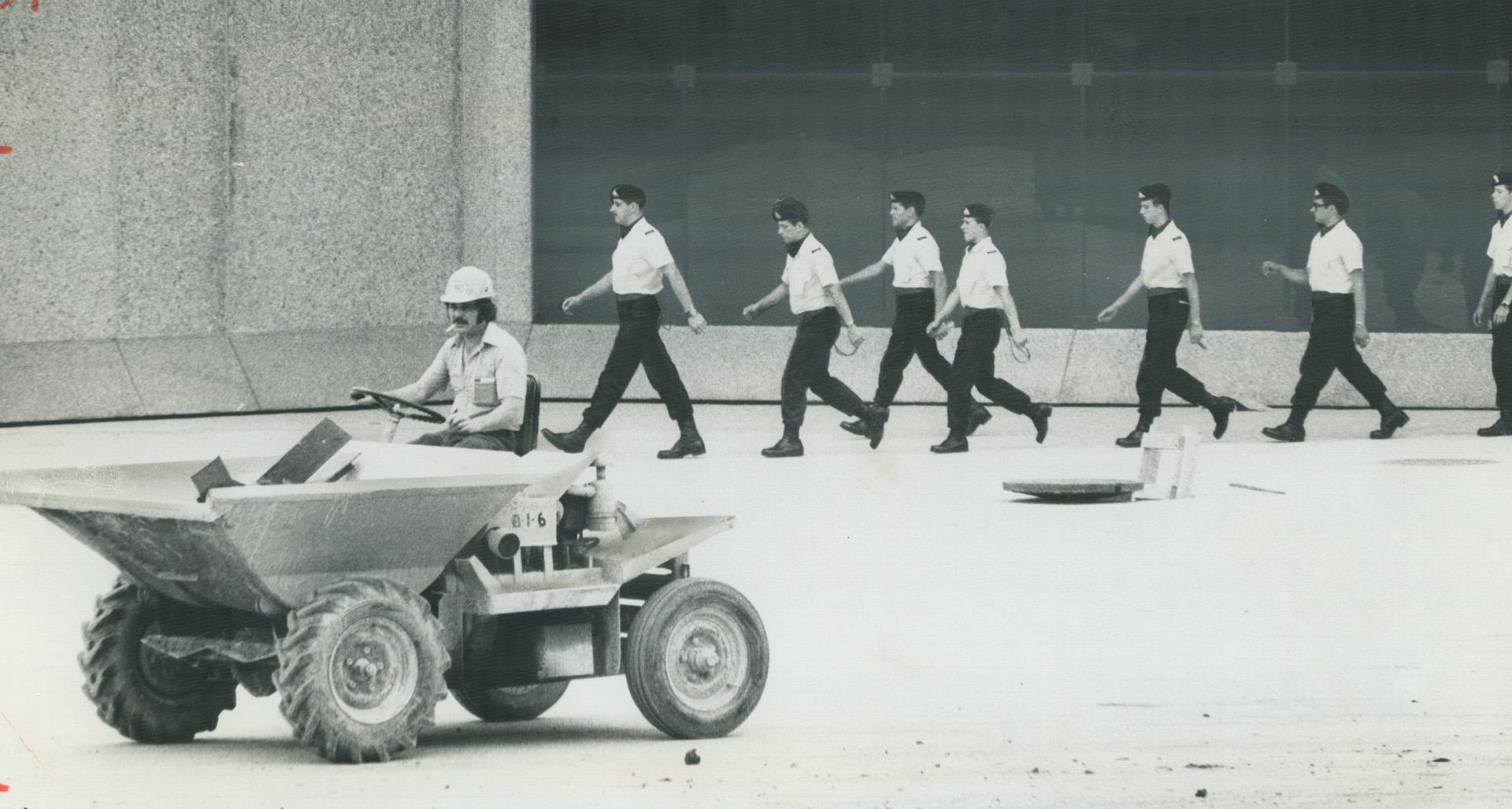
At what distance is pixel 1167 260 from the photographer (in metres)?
16.5

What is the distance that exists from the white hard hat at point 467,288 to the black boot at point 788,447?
681 cm

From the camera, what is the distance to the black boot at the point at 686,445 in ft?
50.6

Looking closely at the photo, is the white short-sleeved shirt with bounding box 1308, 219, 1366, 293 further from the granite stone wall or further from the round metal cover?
the granite stone wall

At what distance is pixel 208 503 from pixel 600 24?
16.2 m

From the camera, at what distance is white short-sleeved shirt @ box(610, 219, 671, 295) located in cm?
1554

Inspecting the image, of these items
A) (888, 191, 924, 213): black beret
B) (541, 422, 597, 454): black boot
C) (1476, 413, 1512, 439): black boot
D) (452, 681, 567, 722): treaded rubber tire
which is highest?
(888, 191, 924, 213): black beret

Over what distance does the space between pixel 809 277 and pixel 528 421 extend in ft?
23.0

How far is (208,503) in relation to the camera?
596 cm

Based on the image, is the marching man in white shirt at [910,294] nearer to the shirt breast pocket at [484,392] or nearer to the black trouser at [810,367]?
the black trouser at [810,367]

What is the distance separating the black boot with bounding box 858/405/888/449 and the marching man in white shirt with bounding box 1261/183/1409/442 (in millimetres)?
3028

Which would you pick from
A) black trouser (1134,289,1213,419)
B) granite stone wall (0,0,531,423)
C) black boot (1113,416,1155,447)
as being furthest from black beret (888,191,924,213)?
granite stone wall (0,0,531,423)

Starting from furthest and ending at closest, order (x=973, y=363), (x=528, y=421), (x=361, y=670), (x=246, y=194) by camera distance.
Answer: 1. (x=246, y=194)
2. (x=973, y=363)
3. (x=528, y=421)
4. (x=361, y=670)

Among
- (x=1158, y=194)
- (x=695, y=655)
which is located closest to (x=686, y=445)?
(x=1158, y=194)

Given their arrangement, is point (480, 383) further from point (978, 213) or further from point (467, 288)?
point (978, 213)
